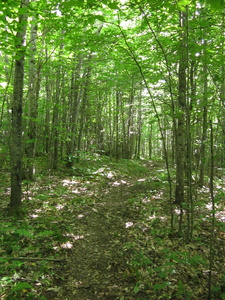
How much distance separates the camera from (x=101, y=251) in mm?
4605

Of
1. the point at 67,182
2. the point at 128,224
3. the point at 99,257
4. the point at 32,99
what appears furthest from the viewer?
the point at 67,182

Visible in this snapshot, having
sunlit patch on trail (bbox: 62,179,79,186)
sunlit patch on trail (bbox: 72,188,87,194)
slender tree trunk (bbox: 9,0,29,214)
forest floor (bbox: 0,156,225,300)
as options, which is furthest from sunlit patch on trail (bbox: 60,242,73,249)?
sunlit patch on trail (bbox: 62,179,79,186)

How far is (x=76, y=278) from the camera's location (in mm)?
3752

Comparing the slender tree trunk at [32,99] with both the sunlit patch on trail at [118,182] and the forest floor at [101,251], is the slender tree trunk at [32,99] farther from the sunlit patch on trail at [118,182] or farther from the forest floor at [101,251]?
the sunlit patch on trail at [118,182]

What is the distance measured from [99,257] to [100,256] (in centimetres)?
4

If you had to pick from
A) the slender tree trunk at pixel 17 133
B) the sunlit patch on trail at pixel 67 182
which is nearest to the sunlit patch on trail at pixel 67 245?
the slender tree trunk at pixel 17 133

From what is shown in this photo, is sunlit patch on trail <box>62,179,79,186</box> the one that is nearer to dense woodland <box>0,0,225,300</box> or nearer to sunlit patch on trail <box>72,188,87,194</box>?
dense woodland <box>0,0,225,300</box>

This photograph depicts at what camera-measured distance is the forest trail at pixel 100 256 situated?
11.5 ft

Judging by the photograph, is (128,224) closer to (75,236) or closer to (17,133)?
(75,236)

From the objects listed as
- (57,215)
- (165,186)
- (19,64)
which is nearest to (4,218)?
(57,215)

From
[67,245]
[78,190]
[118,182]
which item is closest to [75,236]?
[67,245]

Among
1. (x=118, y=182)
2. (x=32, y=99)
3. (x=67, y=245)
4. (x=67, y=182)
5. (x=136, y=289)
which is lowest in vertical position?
(x=136, y=289)

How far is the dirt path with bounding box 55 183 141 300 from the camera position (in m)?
3.51

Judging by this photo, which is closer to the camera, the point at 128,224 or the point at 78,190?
the point at 128,224
